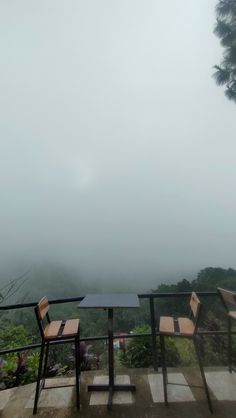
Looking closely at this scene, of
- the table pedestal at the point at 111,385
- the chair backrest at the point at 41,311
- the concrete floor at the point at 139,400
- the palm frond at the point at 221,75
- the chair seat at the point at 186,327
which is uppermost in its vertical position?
the palm frond at the point at 221,75

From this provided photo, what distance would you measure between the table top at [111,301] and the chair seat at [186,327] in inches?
19.3

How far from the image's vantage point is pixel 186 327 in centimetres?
279

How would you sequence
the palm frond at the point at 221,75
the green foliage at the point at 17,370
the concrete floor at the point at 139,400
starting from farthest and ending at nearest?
the palm frond at the point at 221,75 < the green foliage at the point at 17,370 < the concrete floor at the point at 139,400

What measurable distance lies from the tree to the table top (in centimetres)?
490

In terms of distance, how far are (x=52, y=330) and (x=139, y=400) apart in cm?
105

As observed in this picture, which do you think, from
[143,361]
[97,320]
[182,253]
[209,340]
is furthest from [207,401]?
[182,253]

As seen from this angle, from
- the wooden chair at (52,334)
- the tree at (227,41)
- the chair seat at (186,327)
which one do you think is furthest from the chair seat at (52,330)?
the tree at (227,41)

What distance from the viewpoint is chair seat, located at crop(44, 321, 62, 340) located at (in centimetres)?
261

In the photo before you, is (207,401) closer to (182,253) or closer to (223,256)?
(223,256)

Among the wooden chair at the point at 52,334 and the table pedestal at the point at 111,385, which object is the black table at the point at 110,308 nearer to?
the table pedestal at the point at 111,385

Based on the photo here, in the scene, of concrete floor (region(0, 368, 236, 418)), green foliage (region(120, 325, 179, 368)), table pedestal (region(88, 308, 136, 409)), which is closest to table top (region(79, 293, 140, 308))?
table pedestal (region(88, 308, 136, 409))

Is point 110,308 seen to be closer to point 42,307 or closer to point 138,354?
point 42,307

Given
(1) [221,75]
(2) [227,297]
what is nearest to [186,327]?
(2) [227,297]

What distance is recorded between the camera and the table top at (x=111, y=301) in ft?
8.71
